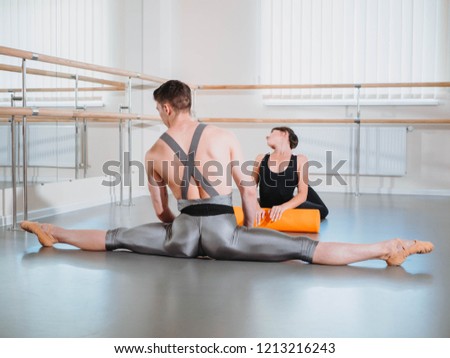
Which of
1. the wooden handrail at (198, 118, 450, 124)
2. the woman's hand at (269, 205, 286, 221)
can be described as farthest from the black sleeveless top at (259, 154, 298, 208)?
the wooden handrail at (198, 118, 450, 124)

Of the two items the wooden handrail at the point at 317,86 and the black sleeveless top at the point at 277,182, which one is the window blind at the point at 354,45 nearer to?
the wooden handrail at the point at 317,86

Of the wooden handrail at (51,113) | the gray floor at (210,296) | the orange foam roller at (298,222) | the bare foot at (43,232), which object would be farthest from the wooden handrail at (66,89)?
the orange foam roller at (298,222)

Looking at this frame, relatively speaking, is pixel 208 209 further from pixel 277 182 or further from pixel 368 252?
pixel 277 182

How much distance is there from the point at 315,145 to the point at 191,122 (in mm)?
3955

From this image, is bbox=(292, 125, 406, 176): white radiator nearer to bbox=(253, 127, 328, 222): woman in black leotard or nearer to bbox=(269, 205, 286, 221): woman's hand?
bbox=(253, 127, 328, 222): woman in black leotard

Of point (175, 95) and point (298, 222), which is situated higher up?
point (175, 95)

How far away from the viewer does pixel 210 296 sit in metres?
2.24

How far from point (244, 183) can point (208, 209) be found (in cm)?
21

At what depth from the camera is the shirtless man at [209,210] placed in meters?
2.72

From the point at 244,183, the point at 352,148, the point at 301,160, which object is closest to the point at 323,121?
the point at 352,148
